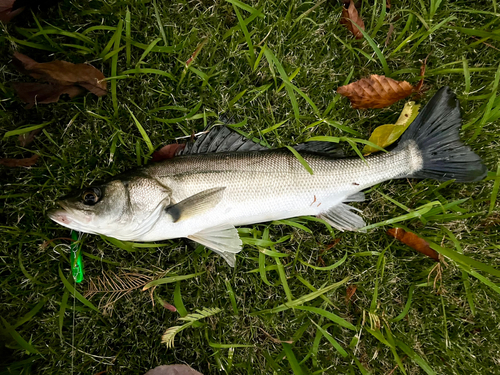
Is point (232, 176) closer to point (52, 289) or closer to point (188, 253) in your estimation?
point (188, 253)

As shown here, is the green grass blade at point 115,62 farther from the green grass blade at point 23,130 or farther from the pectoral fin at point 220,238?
the pectoral fin at point 220,238

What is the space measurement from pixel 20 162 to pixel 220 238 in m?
1.70

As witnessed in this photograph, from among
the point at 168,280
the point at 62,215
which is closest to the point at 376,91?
the point at 168,280

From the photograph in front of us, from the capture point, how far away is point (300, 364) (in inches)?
101

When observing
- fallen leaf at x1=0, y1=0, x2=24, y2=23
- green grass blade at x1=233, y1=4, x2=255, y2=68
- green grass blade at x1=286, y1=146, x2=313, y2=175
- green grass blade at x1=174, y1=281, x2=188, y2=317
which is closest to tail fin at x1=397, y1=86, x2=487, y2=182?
green grass blade at x1=286, y1=146, x2=313, y2=175

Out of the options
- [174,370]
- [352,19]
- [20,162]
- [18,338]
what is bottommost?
[174,370]

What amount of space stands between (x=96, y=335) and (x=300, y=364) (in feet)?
5.51

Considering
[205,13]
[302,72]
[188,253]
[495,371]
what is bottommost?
[495,371]

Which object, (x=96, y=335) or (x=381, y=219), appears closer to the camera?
(x=96, y=335)

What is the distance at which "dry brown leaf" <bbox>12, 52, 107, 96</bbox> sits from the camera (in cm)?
236

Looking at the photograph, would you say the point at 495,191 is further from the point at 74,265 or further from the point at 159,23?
the point at 74,265

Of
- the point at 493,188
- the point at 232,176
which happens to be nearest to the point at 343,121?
the point at 232,176

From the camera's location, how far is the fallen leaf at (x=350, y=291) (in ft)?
8.94

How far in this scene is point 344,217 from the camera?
266 cm
